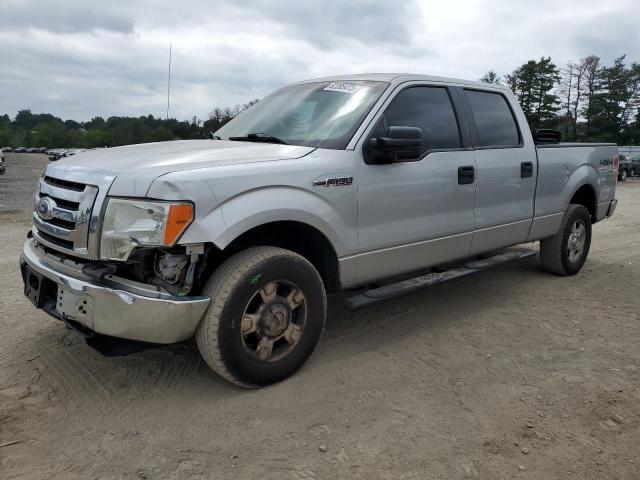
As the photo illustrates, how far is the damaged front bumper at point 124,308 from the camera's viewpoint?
2.78m

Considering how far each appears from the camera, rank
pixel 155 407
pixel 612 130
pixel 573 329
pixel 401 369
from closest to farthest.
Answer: pixel 155 407 → pixel 401 369 → pixel 573 329 → pixel 612 130

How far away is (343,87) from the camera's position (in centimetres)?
412

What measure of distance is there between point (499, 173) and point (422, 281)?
4.19ft

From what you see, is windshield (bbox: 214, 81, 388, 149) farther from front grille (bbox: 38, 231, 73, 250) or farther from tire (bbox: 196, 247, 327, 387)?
front grille (bbox: 38, 231, 73, 250)

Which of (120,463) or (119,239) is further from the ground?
(119,239)

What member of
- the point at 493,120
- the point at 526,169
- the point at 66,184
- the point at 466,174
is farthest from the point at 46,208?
the point at 526,169

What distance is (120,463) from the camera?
254 cm

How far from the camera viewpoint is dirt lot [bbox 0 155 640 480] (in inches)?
101

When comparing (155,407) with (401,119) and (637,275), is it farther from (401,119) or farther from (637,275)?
(637,275)

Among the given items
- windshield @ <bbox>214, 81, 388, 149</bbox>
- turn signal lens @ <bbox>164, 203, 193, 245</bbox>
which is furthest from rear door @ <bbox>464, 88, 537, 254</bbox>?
turn signal lens @ <bbox>164, 203, 193, 245</bbox>

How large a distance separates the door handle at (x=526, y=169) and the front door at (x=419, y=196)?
2.59 ft

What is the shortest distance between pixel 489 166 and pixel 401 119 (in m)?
1.03

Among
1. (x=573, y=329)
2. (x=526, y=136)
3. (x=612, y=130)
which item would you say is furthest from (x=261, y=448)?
(x=612, y=130)

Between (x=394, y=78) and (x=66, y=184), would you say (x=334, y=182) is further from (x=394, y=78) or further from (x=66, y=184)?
(x=66, y=184)
